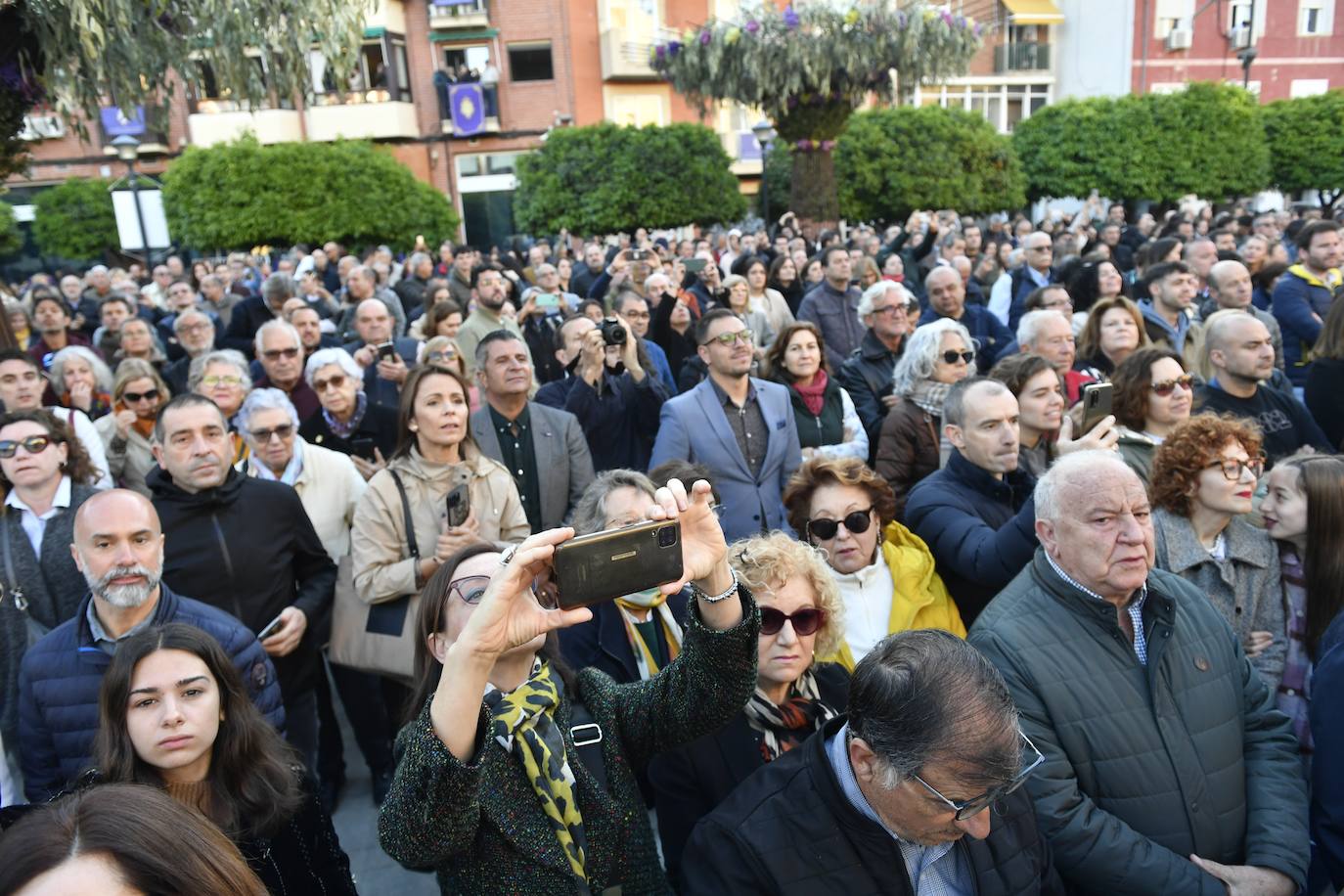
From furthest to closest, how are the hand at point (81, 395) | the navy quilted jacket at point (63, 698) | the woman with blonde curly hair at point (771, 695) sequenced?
the hand at point (81, 395), the navy quilted jacket at point (63, 698), the woman with blonde curly hair at point (771, 695)

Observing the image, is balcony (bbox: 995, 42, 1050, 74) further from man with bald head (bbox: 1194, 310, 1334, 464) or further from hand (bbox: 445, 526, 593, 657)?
hand (bbox: 445, 526, 593, 657)

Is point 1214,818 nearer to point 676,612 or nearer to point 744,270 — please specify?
point 676,612

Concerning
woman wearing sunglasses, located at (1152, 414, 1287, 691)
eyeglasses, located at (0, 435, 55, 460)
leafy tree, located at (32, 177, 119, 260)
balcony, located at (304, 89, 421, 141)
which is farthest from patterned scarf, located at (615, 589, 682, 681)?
balcony, located at (304, 89, 421, 141)

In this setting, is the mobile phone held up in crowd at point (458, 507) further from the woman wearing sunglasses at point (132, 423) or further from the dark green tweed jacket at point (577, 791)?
the woman wearing sunglasses at point (132, 423)

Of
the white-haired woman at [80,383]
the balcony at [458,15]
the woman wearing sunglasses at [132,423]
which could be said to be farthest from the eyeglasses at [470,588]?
the balcony at [458,15]

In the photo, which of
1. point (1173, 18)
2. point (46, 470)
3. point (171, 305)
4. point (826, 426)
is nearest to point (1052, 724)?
point (826, 426)

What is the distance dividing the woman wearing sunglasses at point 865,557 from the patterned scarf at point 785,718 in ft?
1.57

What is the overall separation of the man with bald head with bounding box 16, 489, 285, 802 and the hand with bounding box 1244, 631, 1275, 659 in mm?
3110

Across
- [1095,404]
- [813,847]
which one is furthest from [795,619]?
[1095,404]

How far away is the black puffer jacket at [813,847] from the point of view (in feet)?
6.33

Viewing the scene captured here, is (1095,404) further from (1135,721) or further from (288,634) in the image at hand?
(288,634)

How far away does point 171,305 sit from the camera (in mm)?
9297

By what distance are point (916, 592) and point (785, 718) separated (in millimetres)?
903

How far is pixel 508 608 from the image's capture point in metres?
1.66
